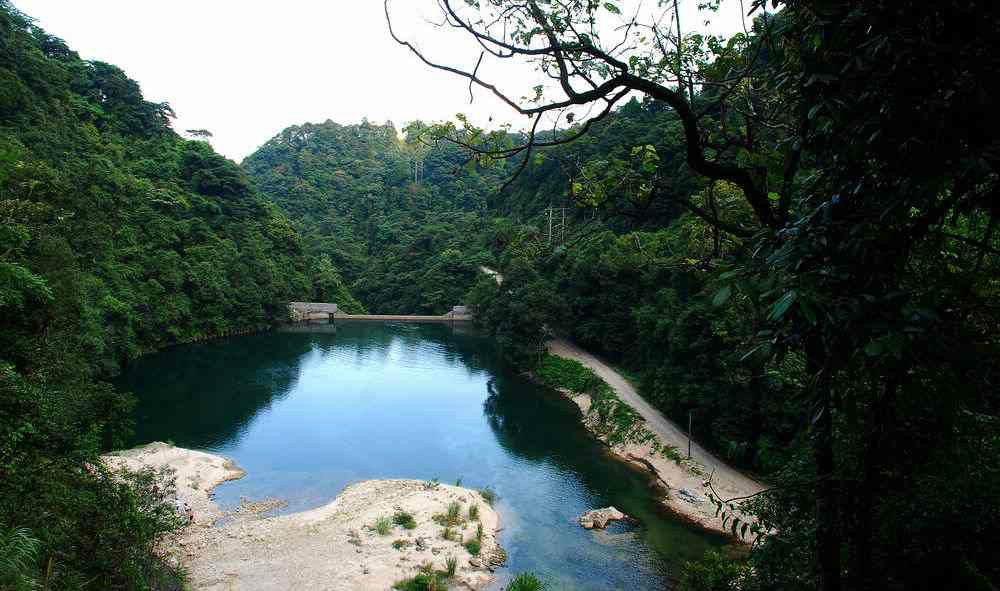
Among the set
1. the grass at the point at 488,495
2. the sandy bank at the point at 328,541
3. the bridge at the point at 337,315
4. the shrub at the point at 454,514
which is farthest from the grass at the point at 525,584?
the bridge at the point at 337,315

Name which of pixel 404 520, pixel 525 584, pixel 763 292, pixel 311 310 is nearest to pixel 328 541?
pixel 404 520

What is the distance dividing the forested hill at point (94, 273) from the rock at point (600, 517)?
8619 millimetres

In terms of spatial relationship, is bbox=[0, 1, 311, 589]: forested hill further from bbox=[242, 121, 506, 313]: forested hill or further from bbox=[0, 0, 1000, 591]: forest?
bbox=[242, 121, 506, 313]: forested hill

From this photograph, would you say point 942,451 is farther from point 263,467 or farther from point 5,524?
point 263,467

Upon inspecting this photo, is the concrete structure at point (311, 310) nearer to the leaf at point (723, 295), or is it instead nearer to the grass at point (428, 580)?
the grass at point (428, 580)

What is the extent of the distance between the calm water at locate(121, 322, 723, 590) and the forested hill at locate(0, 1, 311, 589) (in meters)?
3.17

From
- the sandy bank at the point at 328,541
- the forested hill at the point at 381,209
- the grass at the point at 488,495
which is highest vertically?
the forested hill at the point at 381,209

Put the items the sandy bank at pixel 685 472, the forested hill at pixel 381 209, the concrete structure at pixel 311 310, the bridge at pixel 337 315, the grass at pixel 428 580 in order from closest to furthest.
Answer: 1. the grass at pixel 428 580
2. the sandy bank at pixel 685 472
3. the concrete structure at pixel 311 310
4. the bridge at pixel 337 315
5. the forested hill at pixel 381 209

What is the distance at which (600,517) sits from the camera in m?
12.6

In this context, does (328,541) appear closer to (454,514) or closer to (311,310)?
(454,514)

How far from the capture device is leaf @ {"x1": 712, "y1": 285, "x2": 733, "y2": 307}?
1394 millimetres

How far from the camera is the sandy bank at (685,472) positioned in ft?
43.2

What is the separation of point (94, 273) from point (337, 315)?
751 inches

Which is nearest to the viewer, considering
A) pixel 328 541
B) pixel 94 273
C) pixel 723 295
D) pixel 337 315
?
pixel 723 295
